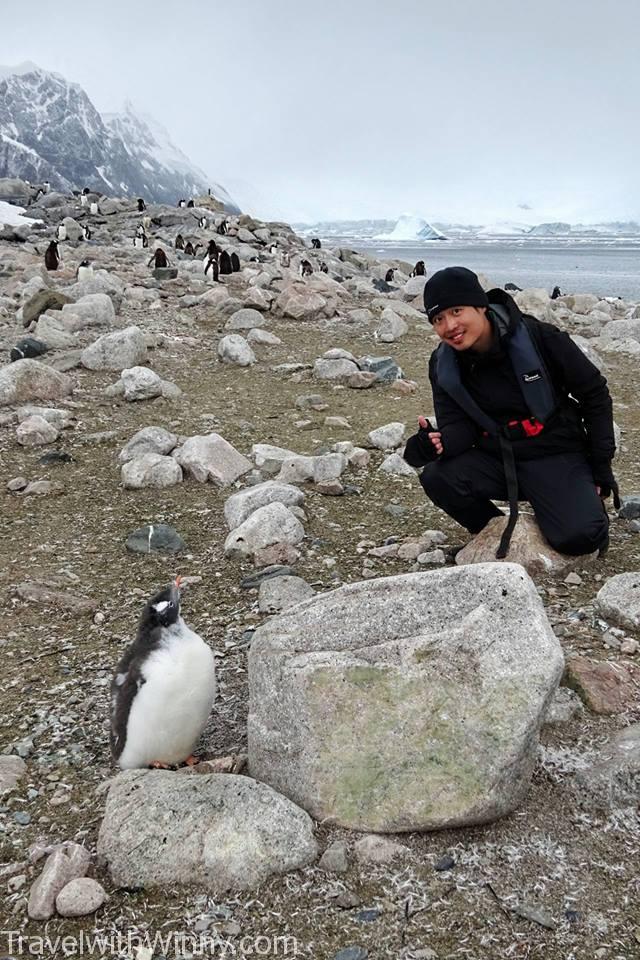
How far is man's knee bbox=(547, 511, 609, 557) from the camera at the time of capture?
3.81 metres

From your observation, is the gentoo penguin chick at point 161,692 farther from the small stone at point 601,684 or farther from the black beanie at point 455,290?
the black beanie at point 455,290

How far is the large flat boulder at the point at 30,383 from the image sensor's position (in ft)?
23.1

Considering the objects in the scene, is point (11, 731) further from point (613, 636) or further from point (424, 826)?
point (613, 636)

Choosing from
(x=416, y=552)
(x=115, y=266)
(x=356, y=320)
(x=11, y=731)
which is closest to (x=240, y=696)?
(x=11, y=731)

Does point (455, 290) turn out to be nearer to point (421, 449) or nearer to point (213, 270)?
point (421, 449)

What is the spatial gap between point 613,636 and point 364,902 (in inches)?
66.3

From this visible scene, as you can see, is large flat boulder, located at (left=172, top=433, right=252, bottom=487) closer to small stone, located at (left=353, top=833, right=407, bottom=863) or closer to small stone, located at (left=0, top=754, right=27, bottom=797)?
small stone, located at (left=0, top=754, right=27, bottom=797)

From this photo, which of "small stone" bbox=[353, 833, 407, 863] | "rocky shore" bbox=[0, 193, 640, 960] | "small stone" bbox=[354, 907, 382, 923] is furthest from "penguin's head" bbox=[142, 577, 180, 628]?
"small stone" bbox=[354, 907, 382, 923]

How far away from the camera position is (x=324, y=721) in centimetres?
231

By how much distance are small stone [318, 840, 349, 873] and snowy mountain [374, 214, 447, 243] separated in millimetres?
119935

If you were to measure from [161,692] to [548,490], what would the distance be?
2.11 metres

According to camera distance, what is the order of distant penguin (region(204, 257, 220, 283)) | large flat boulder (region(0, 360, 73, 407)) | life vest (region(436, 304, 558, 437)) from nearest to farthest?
life vest (region(436, 304, 558, 437)) → large flat boulder (region(0, 360, 73, 407)) → distant penguin (region(204, 257, 220, 283))

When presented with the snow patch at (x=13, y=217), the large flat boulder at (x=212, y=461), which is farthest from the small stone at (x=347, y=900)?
the snow patch at (x=13, y=217)

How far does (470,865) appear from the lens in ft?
7.07
